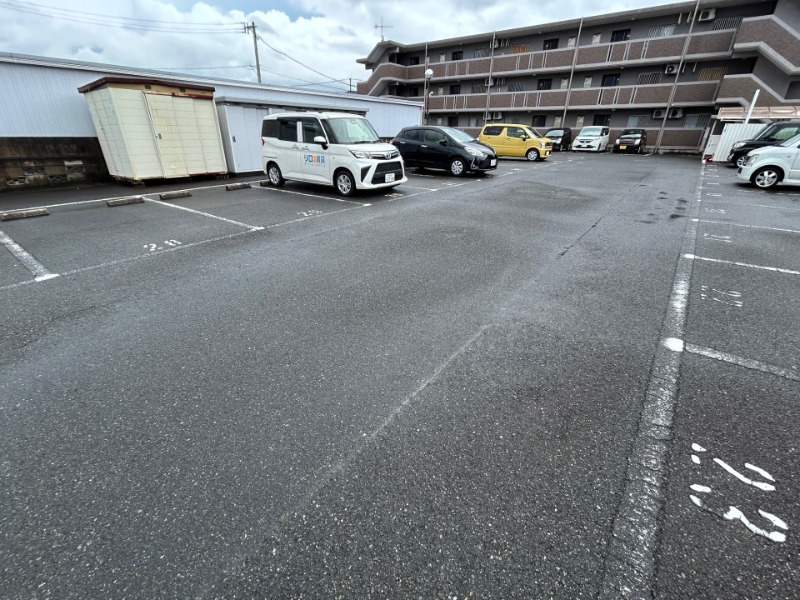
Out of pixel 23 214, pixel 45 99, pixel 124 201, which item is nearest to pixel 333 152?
pixel 124 201

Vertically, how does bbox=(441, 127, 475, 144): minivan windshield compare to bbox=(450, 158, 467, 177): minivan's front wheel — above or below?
above

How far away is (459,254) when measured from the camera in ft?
15.7

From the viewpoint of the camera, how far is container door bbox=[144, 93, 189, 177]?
367 inches

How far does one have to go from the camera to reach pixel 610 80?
2611 cm

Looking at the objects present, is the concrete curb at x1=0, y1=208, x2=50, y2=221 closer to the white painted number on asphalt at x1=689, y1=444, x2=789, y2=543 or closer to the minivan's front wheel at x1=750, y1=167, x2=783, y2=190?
the white painted number on asphalt at x1=689, y1=444, x2=789, y2=543

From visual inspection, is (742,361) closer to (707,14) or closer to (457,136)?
(457,136)

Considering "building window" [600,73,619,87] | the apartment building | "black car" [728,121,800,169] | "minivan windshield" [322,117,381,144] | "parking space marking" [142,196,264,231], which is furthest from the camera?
"building window" [600,73,619,87]

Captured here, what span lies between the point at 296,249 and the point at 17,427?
3.33m

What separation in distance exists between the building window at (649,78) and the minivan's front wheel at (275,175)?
27.0 meters

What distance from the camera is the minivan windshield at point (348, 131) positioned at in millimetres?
8172

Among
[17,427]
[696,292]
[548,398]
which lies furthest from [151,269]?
[696,292]

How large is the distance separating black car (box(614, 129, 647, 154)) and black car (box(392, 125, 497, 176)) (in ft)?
51.5

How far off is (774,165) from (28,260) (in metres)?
15.1

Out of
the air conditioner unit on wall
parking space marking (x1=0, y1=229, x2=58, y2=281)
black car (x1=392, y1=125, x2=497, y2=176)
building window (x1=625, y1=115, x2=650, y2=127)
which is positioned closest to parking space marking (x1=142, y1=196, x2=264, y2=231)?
parking space marking (x1=0, y1=229, x2=58, y2=281)
